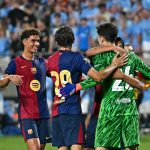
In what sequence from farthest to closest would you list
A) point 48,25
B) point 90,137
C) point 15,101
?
point 48,25, point 15,101, point 90,137

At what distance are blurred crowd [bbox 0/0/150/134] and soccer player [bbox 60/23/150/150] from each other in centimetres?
895

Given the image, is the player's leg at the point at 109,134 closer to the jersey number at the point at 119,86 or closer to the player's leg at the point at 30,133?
the jersey number at the point at 119,86

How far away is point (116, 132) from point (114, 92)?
53cm

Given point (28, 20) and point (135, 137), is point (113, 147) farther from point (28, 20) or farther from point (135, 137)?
point (28, 20)

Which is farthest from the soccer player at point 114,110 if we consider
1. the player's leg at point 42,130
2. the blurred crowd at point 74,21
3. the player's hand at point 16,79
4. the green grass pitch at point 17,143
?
the blurred crowd at point 74,21

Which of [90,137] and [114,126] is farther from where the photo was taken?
[90,137]

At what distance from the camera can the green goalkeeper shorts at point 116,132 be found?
9.16m

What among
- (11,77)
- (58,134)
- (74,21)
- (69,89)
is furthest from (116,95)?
(74,21)

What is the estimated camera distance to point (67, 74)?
938 centimetres

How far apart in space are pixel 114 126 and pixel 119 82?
0.58 metres

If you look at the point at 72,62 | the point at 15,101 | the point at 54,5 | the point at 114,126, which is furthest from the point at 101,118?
the point at 54,5

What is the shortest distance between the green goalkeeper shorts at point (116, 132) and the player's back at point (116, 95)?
9 centimetres

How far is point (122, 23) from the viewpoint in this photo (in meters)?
20.6

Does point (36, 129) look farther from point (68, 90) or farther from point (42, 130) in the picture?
point (68, 90)
